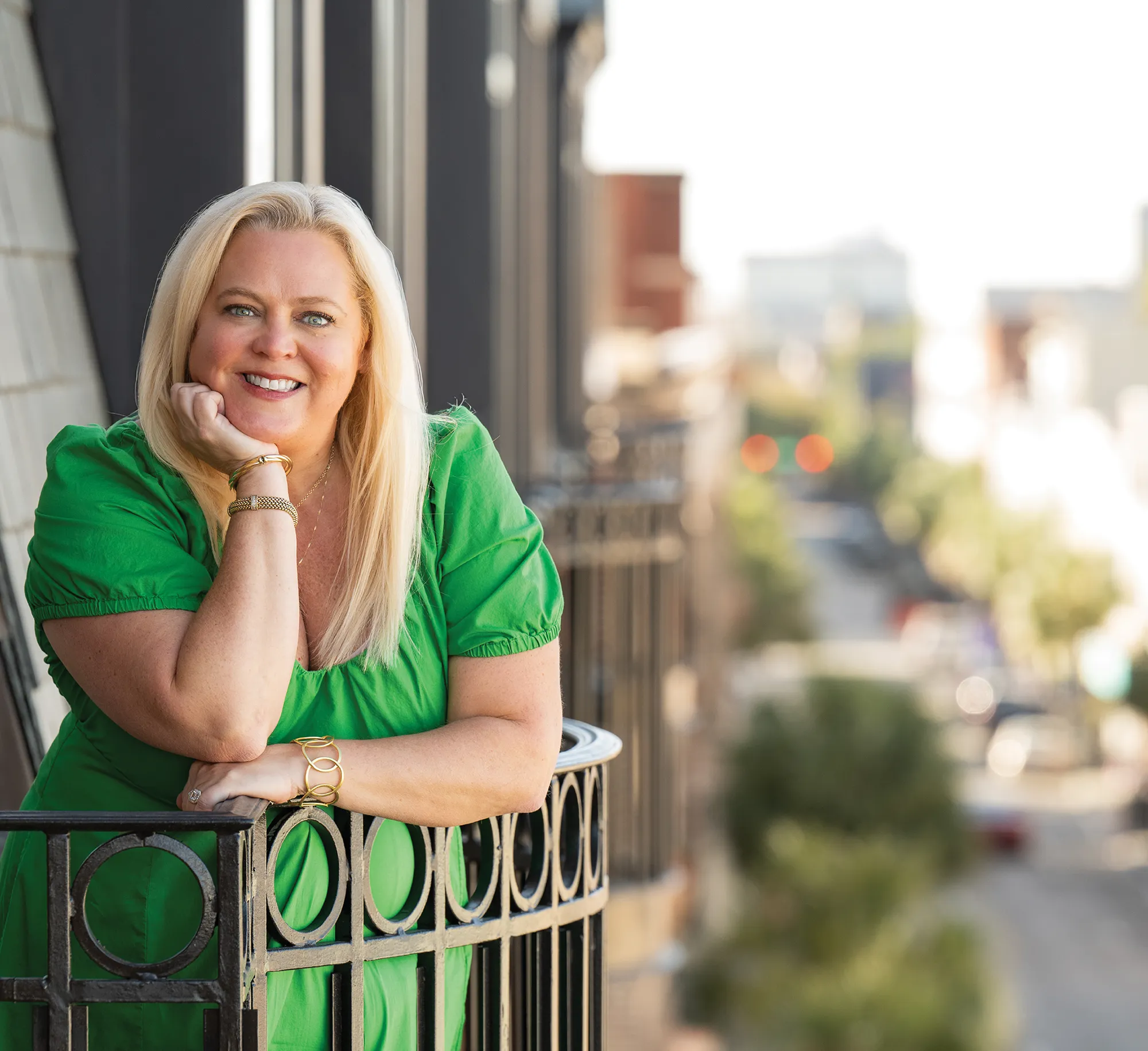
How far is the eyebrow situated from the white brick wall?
172 centimetres

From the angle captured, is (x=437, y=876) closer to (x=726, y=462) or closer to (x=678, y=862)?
(x=678, y=862)

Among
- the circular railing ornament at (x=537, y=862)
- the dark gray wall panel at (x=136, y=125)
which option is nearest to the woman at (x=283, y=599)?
the circular railing ornament at (x=537, y=862)

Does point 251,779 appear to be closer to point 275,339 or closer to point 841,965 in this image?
point 275,339

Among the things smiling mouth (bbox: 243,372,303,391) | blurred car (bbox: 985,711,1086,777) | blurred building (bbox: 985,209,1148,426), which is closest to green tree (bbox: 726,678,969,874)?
blurred car (bbox: 985,711,1086,777)

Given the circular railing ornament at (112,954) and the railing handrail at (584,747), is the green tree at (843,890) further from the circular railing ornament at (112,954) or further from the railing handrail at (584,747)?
the circular railing ornament at (112,954)

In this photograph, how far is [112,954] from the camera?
7.53 ft

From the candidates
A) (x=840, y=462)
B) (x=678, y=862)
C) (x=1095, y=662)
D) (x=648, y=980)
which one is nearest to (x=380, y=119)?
(x=678, y=862)

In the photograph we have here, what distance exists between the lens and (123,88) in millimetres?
4902

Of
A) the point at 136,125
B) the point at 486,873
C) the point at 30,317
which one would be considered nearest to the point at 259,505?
the point at 486,873

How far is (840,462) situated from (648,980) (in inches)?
4679

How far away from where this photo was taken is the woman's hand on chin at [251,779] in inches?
95.4

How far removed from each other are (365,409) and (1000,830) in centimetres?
3253

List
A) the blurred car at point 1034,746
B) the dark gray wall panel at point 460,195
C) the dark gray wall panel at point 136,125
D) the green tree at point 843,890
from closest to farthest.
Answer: the dark gray wall panel at point 136,125 < the dark gray wall panel at point 460,195 < the green tree at point 843,890 < the blurred car at point 1034,746

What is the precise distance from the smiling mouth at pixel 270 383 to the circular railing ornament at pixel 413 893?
67 centimetres
